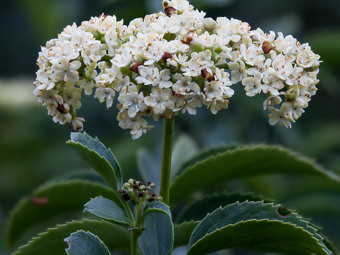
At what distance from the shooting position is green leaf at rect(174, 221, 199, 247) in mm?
1165

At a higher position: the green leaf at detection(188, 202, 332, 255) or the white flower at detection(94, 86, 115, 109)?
the white flower at detection(94, 86, 115, 109)

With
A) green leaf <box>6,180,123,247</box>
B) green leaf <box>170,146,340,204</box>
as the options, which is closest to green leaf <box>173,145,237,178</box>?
green leaf <box>170,146,340,204</box>

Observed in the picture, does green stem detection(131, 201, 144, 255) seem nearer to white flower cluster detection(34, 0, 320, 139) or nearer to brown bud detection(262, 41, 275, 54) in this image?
white flower cluster detection(34, 0, 320, 139)

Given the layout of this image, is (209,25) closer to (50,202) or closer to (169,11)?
(169,11)

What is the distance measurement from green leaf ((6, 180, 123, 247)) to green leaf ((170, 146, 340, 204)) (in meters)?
0.18

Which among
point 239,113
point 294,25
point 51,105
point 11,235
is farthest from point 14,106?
point 51,105

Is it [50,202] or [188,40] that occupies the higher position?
[188,40]

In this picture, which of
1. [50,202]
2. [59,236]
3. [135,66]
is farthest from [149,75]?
[50,202]

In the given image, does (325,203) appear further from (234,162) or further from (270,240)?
(270,240)

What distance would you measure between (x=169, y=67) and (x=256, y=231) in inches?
13.7

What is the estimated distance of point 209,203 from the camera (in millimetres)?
1284

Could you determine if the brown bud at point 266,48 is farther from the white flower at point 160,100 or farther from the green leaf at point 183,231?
the green leaf at point 183,231

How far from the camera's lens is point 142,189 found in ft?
3.39

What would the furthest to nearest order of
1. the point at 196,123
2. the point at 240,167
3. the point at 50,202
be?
the point at 196,123, the point at 50,202, the point at 240,167
